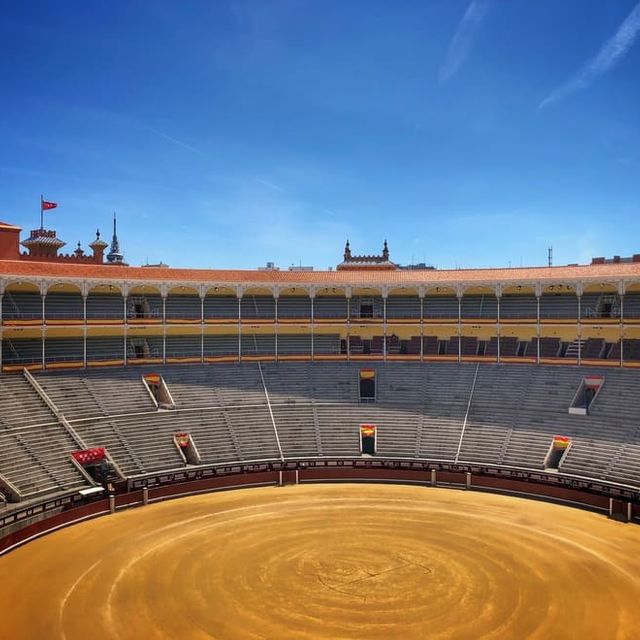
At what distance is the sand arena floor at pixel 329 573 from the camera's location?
21.9 m

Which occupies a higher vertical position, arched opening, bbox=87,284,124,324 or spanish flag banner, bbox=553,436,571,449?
arched opening, bbox=87,284,124,324

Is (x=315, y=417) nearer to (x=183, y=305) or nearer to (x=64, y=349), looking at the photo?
(x=183, y=305)

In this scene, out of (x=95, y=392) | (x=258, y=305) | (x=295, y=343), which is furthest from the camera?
(x=258, y=305)

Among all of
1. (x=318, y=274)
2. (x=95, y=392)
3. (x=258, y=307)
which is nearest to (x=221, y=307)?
(x=258, y=307)

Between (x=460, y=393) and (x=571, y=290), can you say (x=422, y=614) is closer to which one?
(x=460, y=393)

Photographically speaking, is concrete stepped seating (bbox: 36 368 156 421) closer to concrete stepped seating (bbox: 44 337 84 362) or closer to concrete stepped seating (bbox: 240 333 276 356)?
concrete stepped seating (bbox: 44 337 84 362)

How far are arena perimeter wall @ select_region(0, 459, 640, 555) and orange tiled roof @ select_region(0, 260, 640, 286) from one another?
657 inches

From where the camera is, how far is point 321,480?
41031 millimetres

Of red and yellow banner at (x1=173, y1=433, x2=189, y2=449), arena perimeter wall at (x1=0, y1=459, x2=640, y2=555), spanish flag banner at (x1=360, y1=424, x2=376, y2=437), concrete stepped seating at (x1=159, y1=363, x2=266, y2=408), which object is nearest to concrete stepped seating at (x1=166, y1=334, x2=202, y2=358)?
concrete stepped seating at (x1=159, y1=363, x2=266, y2=408)

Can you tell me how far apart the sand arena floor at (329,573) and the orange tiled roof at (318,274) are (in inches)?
785

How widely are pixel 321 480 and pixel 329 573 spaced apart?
14.8m

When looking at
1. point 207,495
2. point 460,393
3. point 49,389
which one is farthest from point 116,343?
point 460,393

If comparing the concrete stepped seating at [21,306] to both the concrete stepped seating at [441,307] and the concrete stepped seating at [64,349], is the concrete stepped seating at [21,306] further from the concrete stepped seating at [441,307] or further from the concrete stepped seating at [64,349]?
the concrete stepped seating at [441,307]

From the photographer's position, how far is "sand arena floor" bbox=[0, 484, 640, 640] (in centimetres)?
2188
